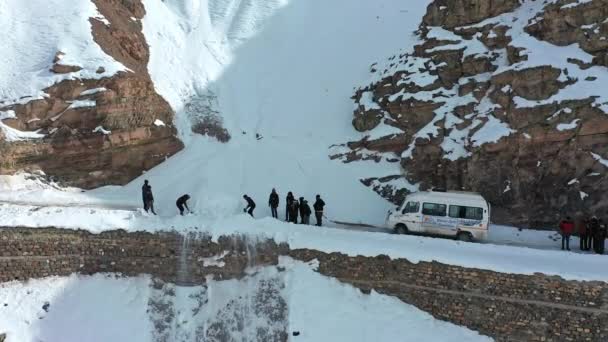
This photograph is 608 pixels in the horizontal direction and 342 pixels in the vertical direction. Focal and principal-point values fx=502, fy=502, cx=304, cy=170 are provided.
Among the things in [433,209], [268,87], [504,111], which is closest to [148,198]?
[433,209]

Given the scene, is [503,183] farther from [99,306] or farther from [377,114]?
[99,306]

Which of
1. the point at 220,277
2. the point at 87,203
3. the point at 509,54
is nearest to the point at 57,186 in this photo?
the point at 87,203

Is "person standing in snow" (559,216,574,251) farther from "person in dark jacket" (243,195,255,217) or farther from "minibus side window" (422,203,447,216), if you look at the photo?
"person in dark jacket" (243,195,255,217)

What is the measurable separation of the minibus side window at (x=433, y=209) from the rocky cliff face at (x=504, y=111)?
3.04 m

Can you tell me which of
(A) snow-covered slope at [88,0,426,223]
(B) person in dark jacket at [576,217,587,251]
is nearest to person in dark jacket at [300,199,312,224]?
(A) snow-covered slope at [88,0,426,223]

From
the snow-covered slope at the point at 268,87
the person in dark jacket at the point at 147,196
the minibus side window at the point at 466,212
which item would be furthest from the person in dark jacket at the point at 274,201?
the minibus side window at the point at 466,212

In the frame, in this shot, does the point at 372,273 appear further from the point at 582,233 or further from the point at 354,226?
the point at 582,233

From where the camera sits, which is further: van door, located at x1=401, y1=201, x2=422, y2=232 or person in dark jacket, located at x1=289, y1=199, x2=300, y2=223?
person in dark jacket, located at x1=289, y1=199, x2=300, y2=223

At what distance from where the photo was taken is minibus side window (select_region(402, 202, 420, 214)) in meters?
17.3

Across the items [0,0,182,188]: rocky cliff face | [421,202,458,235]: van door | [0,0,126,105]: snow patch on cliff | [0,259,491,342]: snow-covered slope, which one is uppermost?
[0,0,126,105]: snow patch on cliff

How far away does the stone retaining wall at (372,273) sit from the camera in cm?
1346

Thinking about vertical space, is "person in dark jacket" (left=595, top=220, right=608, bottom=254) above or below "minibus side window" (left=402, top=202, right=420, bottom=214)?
below

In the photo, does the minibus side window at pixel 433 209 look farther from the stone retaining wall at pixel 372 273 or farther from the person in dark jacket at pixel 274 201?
the person in dark jacket at pixel 274 201

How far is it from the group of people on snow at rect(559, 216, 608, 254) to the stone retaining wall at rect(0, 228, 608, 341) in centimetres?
293
